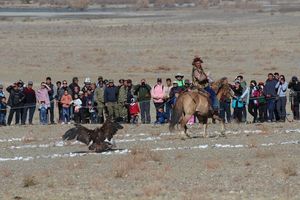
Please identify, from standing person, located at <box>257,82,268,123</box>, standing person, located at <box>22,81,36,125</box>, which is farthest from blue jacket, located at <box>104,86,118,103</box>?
standing person, located at <box>257,82,268,123</box>

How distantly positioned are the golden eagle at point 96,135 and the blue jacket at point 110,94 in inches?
274

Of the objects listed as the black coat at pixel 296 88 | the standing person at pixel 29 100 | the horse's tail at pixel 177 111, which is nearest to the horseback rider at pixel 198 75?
the horse's tail at pixel 177 111

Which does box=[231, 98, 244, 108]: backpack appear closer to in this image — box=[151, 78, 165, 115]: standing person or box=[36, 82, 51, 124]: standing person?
box=[151, 78, 165, 115]: standing person

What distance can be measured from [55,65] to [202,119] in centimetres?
2864

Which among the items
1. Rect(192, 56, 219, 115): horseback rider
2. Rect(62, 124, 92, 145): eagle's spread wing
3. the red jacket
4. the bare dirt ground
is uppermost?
Rect(192, 56, 219, 115): horseback rider

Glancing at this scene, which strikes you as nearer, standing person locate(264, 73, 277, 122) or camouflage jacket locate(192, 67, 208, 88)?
camouflage jacket locate(192, 67, 208, 88)

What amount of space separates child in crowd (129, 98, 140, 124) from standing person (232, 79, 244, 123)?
2986 mm

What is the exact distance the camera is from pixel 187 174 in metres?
19.2

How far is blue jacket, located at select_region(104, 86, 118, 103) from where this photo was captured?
98.9 feet

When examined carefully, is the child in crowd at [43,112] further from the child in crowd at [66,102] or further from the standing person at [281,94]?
the standing person at [281,94]

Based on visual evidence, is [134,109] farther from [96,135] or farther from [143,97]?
[96,135]

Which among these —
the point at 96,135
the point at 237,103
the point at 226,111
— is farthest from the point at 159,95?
the point at 96,135

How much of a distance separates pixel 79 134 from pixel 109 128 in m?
0.73

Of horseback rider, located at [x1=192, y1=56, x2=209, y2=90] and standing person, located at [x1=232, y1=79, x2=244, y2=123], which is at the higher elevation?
A: horseback rider, located at [x1=192, y1=56, x2=209, y2=90]
